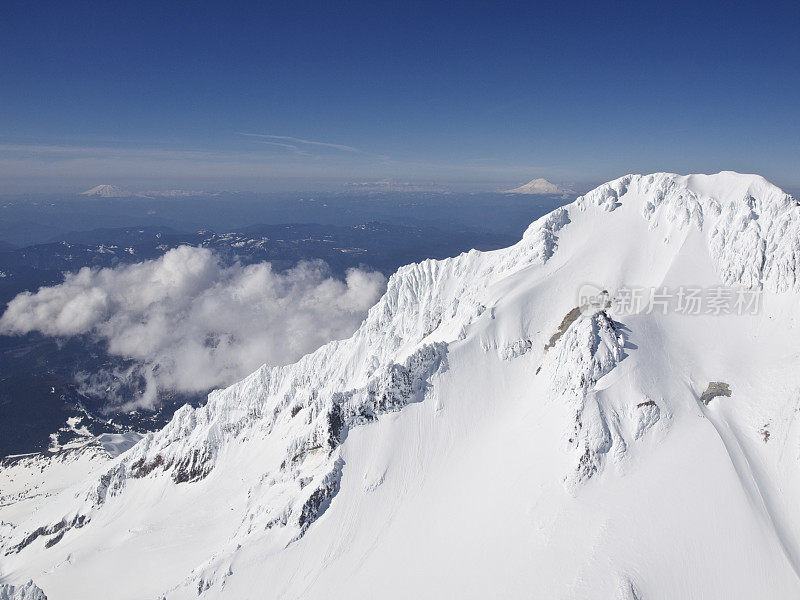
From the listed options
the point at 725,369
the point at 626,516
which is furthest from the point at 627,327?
the point at 626,516

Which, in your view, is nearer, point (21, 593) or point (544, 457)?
point (21, 593)

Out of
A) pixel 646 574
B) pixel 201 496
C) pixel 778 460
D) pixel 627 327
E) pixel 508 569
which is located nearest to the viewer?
pixel 646 574

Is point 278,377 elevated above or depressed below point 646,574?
below

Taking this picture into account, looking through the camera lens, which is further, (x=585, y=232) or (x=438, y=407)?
(x=585, y=232)

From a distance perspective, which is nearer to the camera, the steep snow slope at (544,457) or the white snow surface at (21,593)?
the white snow surface at (21,593)

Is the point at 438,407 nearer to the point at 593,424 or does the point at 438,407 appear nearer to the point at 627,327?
the point at 593,424

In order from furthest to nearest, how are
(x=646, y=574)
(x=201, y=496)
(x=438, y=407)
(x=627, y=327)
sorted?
(x=201, y=496), (x=438, y=407), (x=627, y=327), (x=646, y=574)

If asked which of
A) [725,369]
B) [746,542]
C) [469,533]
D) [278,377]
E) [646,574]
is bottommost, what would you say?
[278,377]

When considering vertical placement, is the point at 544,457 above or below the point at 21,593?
above
